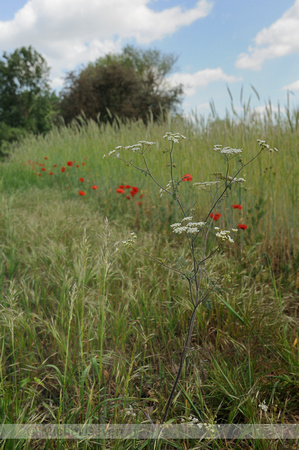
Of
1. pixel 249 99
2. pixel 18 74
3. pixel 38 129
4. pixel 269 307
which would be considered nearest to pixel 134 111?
pixel 38 129

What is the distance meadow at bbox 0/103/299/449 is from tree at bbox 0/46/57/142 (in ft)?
89.1

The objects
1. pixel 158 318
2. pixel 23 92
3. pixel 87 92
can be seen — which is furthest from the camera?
pixel 23 92

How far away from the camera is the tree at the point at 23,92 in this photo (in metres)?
28.8

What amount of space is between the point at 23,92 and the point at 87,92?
13992mm

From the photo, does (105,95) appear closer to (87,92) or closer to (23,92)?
(87,92)

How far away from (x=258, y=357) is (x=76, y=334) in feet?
3.10

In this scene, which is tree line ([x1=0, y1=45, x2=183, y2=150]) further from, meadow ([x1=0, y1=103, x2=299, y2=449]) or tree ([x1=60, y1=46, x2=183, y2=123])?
meadow ([x1=0, y1=103, x2=299, y2=449])

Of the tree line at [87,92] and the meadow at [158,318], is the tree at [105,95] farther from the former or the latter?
the meadow at [158,318]

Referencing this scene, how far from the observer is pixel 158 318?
75.2 inches

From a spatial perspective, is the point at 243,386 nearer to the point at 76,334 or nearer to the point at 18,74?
the point at 76,334

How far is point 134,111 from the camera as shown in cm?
1992

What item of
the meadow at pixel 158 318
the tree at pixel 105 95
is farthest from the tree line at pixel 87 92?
the meadow at pixel 158 318

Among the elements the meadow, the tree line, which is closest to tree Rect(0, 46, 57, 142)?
the tree line

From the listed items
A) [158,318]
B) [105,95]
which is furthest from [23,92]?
[158,318]
